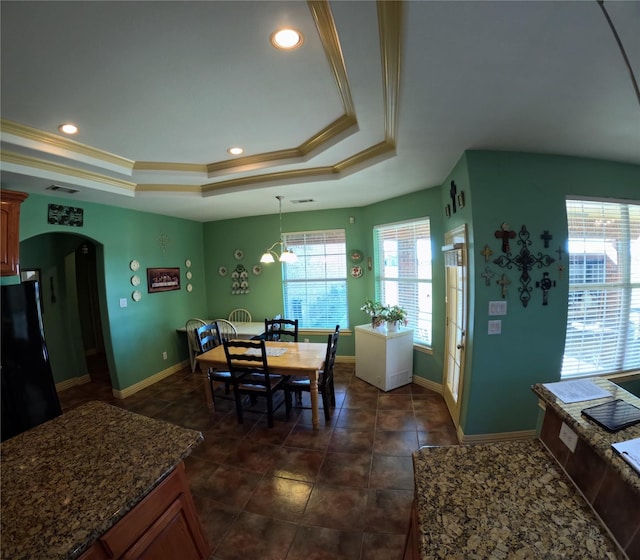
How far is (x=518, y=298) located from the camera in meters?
2.27

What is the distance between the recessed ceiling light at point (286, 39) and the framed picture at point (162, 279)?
3.74 metres

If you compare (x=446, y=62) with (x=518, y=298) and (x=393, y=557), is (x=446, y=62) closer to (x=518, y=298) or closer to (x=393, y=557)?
(x=518, y=298)

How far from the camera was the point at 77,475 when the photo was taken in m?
1.03

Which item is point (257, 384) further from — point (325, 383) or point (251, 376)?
point (325, 383)

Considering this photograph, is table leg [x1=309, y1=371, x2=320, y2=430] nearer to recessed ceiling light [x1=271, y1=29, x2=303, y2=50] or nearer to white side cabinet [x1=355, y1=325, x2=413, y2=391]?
white side cabinet [x1=355, y1=325, x2=413, y2=391]

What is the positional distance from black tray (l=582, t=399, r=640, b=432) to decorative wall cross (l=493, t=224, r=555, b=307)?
135 cm

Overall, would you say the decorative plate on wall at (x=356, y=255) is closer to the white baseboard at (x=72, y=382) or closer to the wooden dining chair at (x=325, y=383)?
the wooden dining chair at (x=325, y=383)

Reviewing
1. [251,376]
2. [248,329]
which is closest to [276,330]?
[248,329]

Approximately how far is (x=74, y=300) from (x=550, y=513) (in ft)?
19.1

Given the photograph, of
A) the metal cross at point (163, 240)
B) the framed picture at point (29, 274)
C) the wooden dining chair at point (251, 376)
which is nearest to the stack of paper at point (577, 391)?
the wooden dining chair at point (251, 376)

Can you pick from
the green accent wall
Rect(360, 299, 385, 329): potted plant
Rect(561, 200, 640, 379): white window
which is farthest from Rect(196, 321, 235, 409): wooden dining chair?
Rect(561, 200, 640, 379): white window

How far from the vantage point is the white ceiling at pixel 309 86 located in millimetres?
1090

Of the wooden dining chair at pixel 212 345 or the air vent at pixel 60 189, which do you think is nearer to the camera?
the air vent at pixel 60 189

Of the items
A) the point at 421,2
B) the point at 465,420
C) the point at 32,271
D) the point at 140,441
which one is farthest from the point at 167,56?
the point at 32,271
